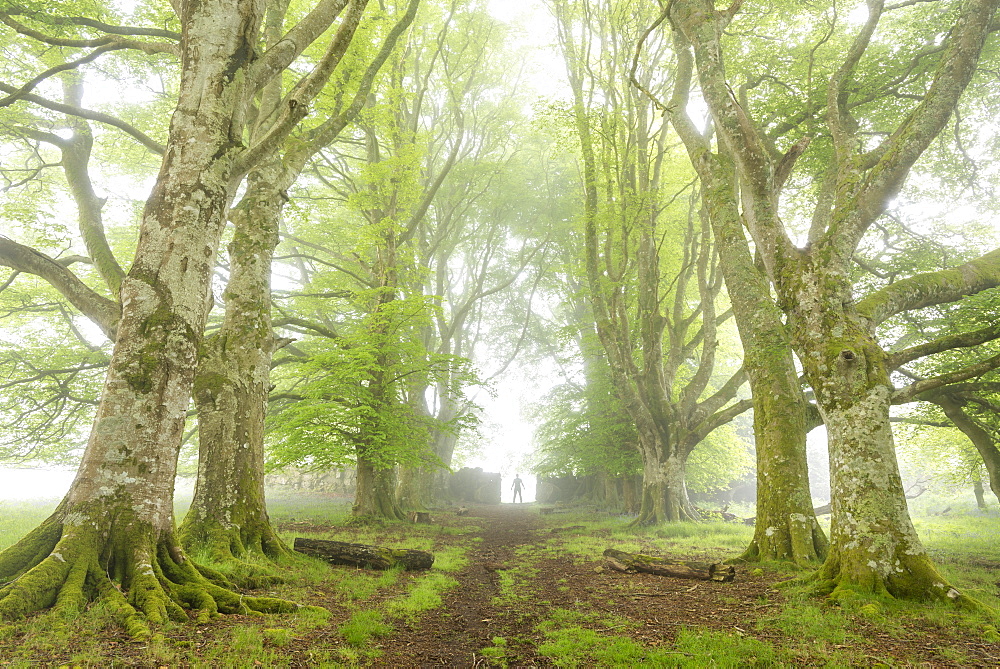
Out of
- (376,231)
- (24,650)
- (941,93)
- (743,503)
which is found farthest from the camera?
(743,503)

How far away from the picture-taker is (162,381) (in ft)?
14.6

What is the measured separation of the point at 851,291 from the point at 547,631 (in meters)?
5.79

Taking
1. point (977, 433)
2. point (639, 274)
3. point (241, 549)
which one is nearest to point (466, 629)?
point (241, 549)

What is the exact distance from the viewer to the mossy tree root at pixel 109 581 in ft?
11.7

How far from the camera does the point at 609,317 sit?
14430 mm

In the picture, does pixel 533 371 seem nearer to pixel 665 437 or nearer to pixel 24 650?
pixel 665 437

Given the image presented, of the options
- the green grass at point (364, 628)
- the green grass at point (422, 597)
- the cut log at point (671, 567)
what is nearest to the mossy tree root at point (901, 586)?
the cut log at point (671, 567)

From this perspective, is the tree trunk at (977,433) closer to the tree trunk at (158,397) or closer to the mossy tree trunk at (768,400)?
the mossy tree trunk at (768,400)

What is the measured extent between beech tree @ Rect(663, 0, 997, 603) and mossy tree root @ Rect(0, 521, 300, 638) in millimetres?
6634

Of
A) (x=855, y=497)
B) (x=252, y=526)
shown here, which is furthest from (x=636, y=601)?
(x=252, y=526)

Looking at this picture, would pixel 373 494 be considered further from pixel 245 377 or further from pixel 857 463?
pixel 857 463

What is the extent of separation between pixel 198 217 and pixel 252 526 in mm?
4767

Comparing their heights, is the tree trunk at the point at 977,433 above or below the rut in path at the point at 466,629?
above

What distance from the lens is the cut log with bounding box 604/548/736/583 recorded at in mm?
6601
